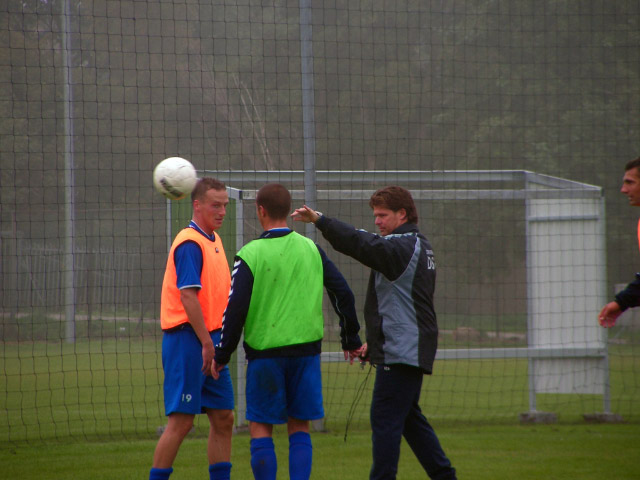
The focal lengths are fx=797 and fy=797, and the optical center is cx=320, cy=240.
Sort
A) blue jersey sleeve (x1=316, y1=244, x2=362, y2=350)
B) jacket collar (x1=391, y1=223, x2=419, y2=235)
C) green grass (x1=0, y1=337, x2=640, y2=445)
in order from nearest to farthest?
jacket collar (x1=391, y1=223, x2=419, y2=235) → blue jersey sleeve (x1=316, y1=244, x2=362, y2=350) → green grass (x1=0, y1=337, x2=640, y2=445)

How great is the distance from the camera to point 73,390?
1022 centimetres

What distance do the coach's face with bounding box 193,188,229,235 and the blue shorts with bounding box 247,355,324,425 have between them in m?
0.87

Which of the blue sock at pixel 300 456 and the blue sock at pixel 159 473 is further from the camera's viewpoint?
the blue sock at pixel 159 473

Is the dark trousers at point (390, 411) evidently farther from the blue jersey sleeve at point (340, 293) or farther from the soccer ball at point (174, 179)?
the soccer ball at point (174, 179)

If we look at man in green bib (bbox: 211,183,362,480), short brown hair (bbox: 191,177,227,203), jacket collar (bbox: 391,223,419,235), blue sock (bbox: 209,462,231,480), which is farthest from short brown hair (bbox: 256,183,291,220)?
blue sock (bbox: 209,462,231,480)

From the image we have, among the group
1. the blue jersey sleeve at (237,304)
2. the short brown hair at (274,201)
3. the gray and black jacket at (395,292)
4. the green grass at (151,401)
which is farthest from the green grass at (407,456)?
the short brown hair at (274,201)

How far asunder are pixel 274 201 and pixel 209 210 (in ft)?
1.63

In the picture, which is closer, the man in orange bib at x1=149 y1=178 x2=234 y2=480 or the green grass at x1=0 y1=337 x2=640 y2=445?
the man in orange bib at x1=149 y1=178 x2=234 y2=480

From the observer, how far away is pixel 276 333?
13.4 ft

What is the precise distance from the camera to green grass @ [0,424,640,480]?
18.2ft

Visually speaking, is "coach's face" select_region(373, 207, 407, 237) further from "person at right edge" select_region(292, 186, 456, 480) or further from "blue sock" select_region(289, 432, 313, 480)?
"blue sock" select_region(289, 432, 313, 480)

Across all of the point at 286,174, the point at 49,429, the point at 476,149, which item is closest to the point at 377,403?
the point at 286,174

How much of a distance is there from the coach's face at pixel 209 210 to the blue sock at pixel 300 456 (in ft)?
4.16

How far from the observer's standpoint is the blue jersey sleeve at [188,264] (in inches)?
168
